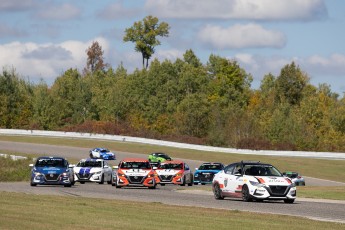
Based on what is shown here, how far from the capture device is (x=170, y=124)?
453ft

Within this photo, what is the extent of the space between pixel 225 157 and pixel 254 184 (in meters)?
55.0

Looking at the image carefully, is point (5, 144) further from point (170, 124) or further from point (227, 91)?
point (227, 91)

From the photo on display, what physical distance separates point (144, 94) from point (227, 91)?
12.8 metres

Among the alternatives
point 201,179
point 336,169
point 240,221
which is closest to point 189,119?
point 336,169

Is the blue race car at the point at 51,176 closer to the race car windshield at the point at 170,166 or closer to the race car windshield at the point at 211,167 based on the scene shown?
the race car windshield at the point at 170,166

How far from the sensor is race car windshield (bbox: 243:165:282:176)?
34216 mm

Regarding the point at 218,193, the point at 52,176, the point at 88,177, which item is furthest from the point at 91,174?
the point at 218,193

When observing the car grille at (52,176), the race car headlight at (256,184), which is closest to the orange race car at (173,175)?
the car grille at (52,176)

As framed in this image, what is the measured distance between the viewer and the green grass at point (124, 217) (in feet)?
67.6

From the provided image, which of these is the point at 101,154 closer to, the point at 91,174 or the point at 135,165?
the point at 91,174

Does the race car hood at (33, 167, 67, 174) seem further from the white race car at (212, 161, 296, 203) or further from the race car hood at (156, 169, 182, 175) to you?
the white race car at (212, 161, 296, 203)

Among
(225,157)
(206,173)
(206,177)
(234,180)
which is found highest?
(225,157)

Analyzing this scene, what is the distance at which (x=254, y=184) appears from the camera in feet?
110

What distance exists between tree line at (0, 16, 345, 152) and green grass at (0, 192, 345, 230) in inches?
3525
